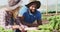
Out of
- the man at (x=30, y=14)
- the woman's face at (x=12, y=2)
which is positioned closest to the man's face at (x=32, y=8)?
the man at (x=30, y=14)

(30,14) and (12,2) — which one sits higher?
(12,2)

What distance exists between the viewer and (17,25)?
242 cm

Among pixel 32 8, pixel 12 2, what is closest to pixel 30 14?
pixel 32 8

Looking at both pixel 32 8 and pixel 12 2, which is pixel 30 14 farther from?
pixel 12 2

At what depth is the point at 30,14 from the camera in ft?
7.95

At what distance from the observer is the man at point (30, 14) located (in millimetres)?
2413

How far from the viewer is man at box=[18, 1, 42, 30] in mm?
2413

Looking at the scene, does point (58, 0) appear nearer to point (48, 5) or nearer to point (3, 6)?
point (48, 5)

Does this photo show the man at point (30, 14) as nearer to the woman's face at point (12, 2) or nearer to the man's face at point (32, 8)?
the man's face at point (32, 8)

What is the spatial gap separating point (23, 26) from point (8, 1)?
294mm

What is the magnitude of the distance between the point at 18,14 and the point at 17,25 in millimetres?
111

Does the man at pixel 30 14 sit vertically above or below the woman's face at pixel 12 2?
below

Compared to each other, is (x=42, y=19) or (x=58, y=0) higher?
(x=58, y=0)

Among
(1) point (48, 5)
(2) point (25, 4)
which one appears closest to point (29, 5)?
(2) point (25, 4)
